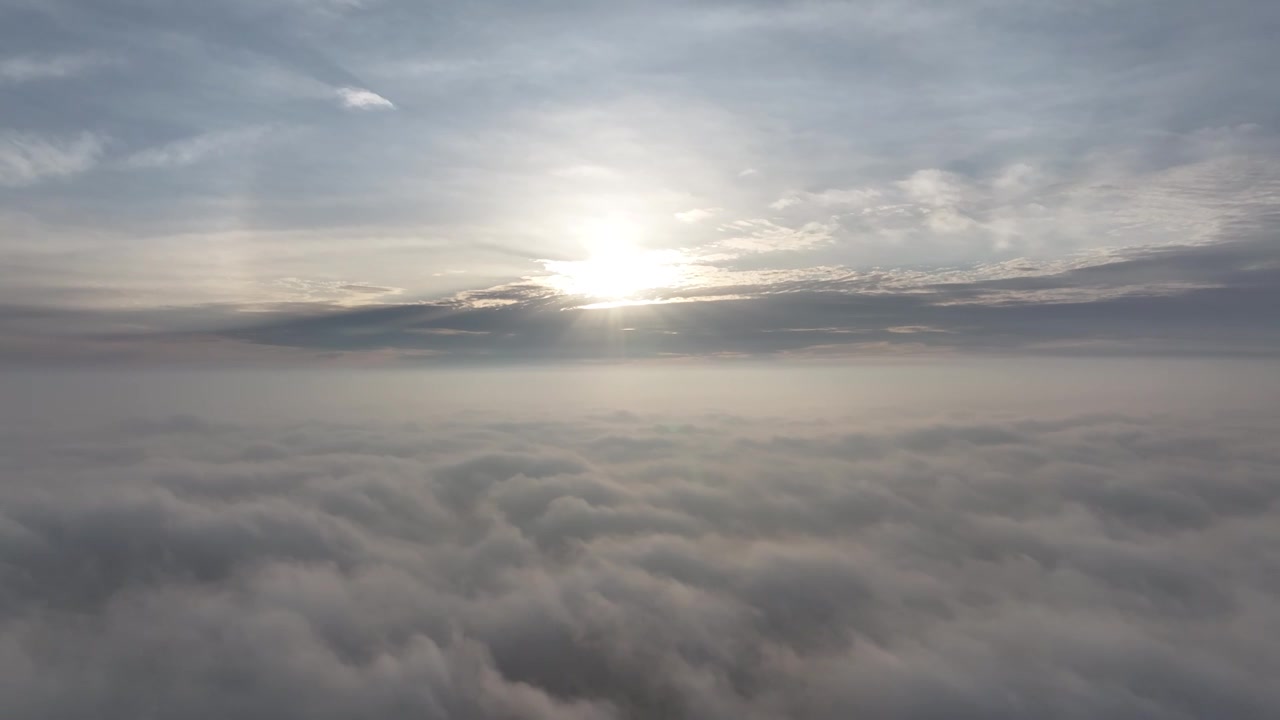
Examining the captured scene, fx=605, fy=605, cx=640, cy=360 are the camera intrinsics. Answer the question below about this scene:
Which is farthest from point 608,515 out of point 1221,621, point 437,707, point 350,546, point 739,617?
point 1221,621

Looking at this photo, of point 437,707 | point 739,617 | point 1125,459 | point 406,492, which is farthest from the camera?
point 1125,459

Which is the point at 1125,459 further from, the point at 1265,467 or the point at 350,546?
the point at 350,546

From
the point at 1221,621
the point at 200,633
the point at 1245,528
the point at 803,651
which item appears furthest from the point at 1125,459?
the point at 200,633

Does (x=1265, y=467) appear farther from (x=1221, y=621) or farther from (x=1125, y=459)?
(x=1221, y=621)

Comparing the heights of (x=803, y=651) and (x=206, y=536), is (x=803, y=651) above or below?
below

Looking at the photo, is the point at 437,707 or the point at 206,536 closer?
the point at 437,707

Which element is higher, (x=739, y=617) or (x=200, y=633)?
(x=200, y=633)

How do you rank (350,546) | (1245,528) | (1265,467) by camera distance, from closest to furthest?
(350,546), (1245,528), (1265,467)

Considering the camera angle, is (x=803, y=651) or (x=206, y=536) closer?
(x=803, y=651)

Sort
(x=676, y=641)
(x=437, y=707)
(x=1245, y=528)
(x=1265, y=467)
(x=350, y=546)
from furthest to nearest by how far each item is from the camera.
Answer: (x=1265, y=467)
(x=1245, y=528)
(x=350, y=546)
(x=676, y=641)
(x=437, y=707)
